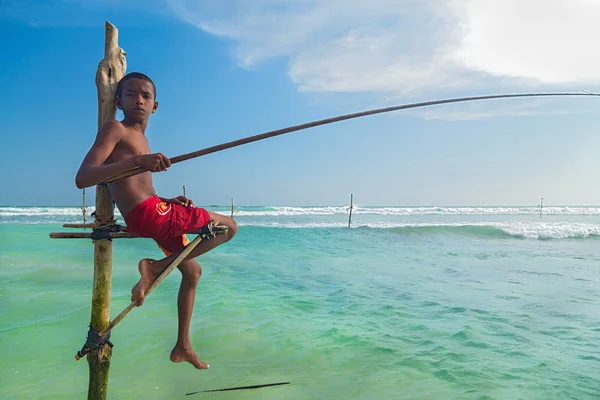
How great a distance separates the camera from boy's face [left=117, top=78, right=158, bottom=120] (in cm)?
228

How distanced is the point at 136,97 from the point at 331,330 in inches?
168

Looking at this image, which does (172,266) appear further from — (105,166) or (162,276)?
(105,166)

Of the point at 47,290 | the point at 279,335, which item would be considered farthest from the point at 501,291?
the point at 47,290

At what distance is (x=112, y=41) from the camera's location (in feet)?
8.40

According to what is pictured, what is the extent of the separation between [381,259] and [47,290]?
7.98 meters

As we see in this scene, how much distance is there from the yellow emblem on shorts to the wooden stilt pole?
1.18ft

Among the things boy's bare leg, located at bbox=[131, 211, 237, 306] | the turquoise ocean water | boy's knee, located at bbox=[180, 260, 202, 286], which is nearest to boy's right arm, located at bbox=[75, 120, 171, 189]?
boy's bare leg, located at bbox=[131, 211, 237, 306]

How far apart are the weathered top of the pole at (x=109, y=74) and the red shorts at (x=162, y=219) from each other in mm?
564

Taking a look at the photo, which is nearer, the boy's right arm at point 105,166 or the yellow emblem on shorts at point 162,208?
the boy's right arm at point 105,166

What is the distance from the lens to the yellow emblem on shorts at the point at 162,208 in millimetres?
2252

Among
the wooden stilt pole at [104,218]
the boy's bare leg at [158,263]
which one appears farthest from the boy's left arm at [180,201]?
the wooden stilt pole at [104,218]

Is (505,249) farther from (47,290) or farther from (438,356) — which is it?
(47,290)

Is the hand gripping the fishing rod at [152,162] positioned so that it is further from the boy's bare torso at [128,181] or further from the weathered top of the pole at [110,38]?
the weathered top of the pole at [110,38]

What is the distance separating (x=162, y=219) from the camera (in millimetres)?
2254
